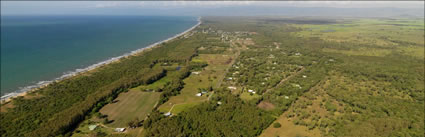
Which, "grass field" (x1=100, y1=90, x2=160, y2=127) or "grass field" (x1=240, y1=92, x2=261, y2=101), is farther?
"grass field" (x1=240, y1=92, x2=261, y2=101)

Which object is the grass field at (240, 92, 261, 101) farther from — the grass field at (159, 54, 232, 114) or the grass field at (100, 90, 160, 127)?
the grass field at (100, 90, 160, 127)

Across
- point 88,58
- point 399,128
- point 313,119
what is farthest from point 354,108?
point 88,58

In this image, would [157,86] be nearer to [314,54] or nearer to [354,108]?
[354,108]

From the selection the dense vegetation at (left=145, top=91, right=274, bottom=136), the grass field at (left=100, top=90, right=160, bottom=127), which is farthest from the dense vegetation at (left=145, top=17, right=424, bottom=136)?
the grass field at (left=100, top=90, right=160, bottom=127)

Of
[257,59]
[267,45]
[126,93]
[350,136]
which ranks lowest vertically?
[350,136]

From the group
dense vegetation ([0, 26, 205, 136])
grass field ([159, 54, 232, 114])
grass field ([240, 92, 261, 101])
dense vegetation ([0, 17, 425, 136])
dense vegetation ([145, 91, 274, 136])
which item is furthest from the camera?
grass field ([240, 92, 261, 101])

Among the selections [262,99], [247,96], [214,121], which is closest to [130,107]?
[214,121]

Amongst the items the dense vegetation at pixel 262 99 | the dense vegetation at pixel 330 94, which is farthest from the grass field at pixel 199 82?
the dense vegetation at pixel 330 94
